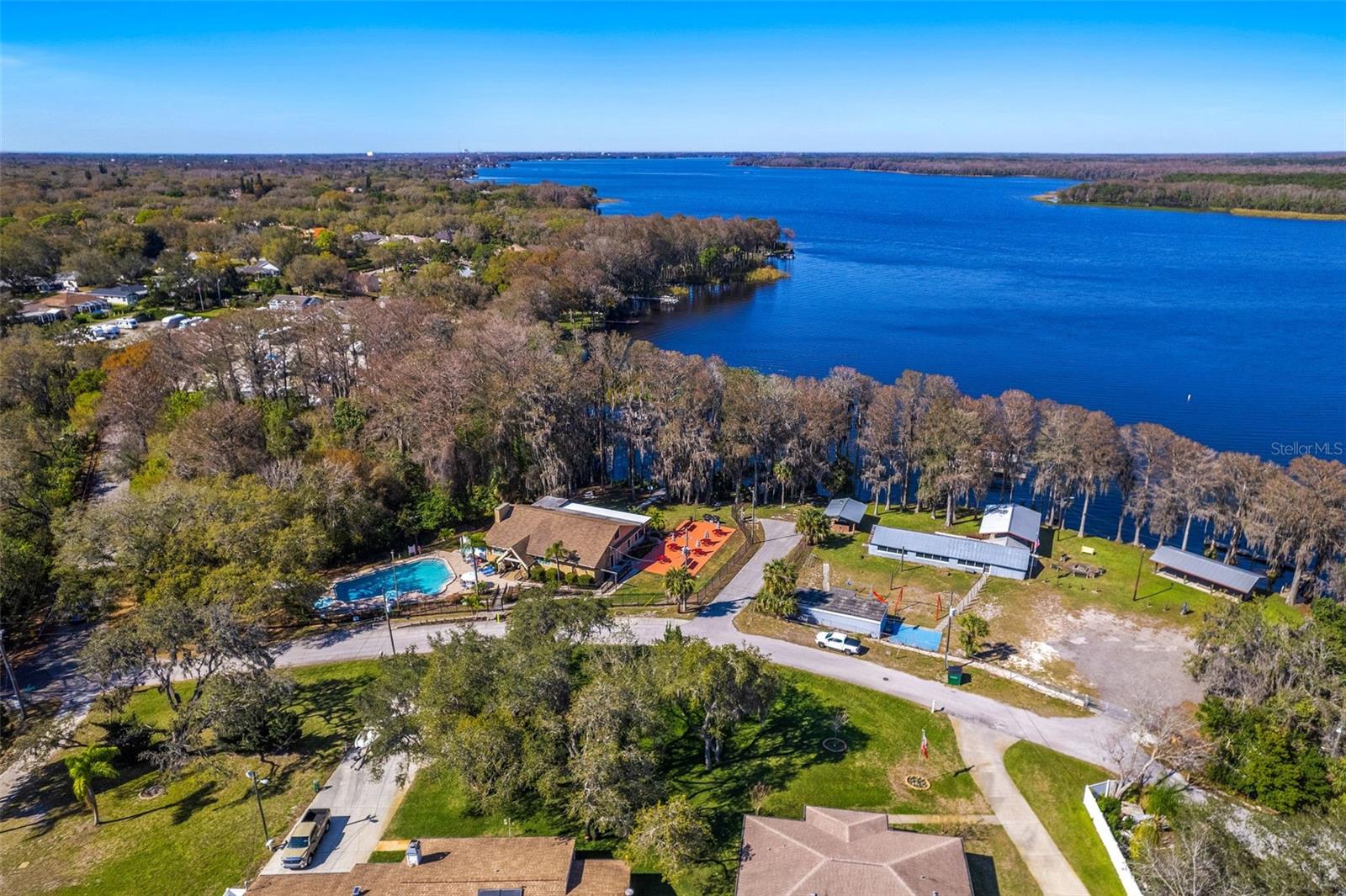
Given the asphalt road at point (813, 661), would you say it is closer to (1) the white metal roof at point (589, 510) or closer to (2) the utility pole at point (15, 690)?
(1) the white metal roof at point (589, 510)

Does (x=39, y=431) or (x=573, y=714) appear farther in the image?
(x=39, y=431)

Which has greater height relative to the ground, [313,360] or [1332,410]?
[313,360]

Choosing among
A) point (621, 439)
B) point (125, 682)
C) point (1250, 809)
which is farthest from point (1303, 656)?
point (125, 682)

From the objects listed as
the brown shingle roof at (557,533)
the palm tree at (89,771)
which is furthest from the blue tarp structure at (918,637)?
the palm tree at (89,771)

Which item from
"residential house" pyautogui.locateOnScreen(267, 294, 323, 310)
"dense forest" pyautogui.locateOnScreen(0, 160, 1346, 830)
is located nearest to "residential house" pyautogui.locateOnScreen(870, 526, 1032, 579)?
"dense forest" pyautogui.locateOnScreen(0, 160, 1346, 830)

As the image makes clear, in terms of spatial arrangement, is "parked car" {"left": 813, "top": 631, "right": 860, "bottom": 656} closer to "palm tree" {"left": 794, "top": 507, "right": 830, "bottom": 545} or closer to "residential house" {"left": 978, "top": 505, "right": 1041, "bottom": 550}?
"palm tree" {"left": 794, "top": 507, "right": 830, "bottom": 545}

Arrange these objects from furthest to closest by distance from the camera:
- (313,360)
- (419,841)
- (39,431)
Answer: (313,360) → (39,431) → (419,841)

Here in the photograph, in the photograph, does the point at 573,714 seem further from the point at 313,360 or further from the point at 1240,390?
the point at 1240,390

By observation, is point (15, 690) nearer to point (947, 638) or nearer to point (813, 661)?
point (813, 661)

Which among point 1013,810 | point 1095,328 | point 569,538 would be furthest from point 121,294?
point 1095,328
